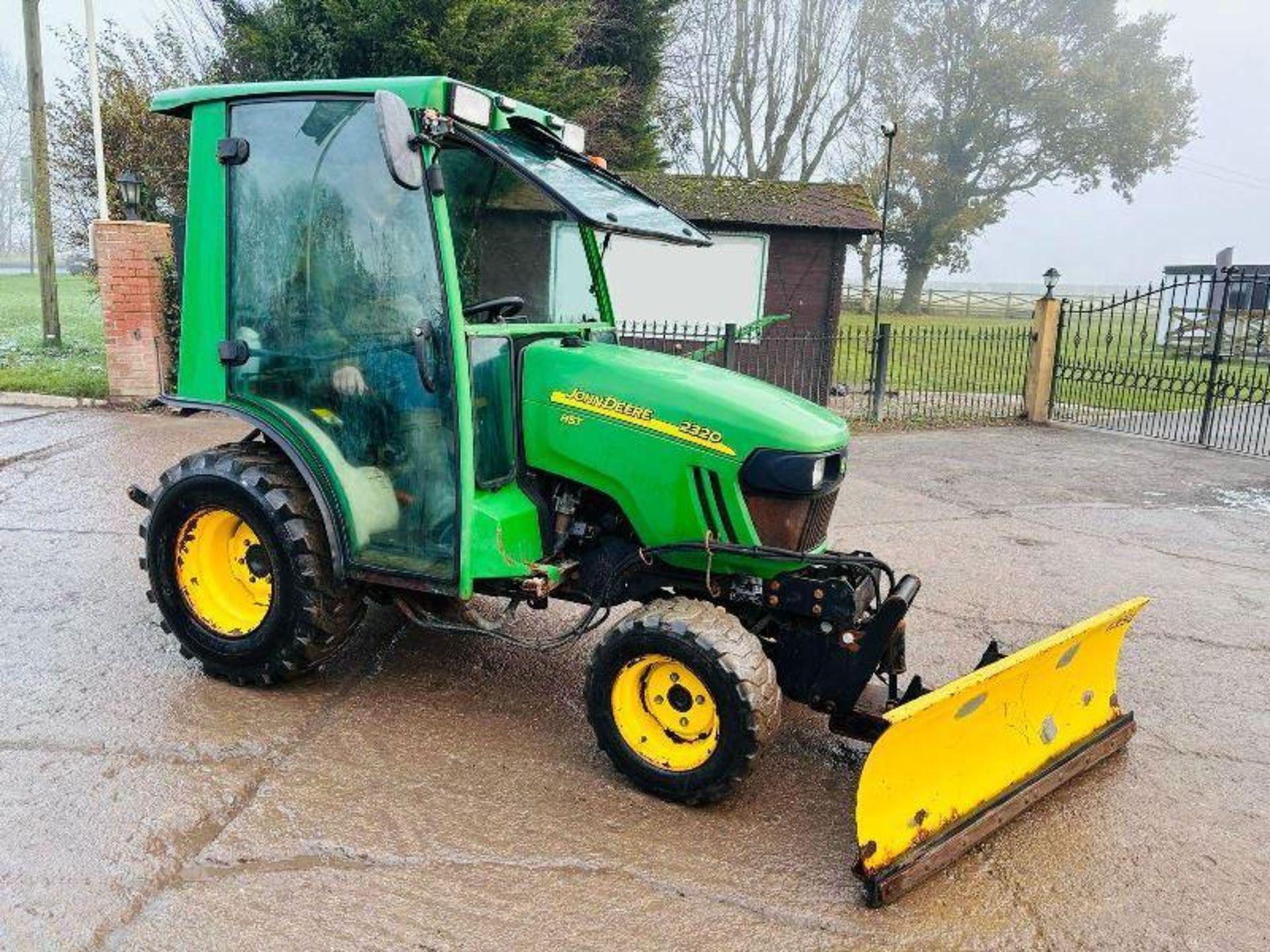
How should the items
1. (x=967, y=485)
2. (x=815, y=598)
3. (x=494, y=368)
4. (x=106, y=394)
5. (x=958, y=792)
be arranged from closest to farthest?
(x=958, y=792) < (x=815, y=598) < (x=494, y=368) < (x=967, y=485) < (x=106, y=394)

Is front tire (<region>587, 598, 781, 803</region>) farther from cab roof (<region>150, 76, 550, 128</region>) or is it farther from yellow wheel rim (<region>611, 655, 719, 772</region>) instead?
cab roof (<region>150, 76, 550, 128</region>)

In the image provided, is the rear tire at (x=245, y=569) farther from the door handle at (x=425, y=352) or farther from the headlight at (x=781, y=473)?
the headlight at (x=781, y=473)

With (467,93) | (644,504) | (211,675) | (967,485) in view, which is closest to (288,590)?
(211,675)

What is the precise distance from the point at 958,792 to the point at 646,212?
93.7 inches

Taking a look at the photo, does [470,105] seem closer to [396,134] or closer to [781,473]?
[396,134]

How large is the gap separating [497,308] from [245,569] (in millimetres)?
1577

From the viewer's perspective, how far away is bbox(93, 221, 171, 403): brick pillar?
10.4 meters

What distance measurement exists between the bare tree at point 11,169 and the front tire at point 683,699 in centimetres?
5782

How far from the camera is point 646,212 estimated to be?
12.4 feet

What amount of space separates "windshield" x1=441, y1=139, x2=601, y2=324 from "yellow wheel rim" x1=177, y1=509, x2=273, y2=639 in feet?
4.67

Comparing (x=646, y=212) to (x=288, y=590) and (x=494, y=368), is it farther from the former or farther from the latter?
(x=288, y=590)

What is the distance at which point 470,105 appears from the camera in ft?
11.2

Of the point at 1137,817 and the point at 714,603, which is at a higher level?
the point at 714,603

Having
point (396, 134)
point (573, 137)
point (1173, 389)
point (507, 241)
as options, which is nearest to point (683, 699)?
point (507, 241)
